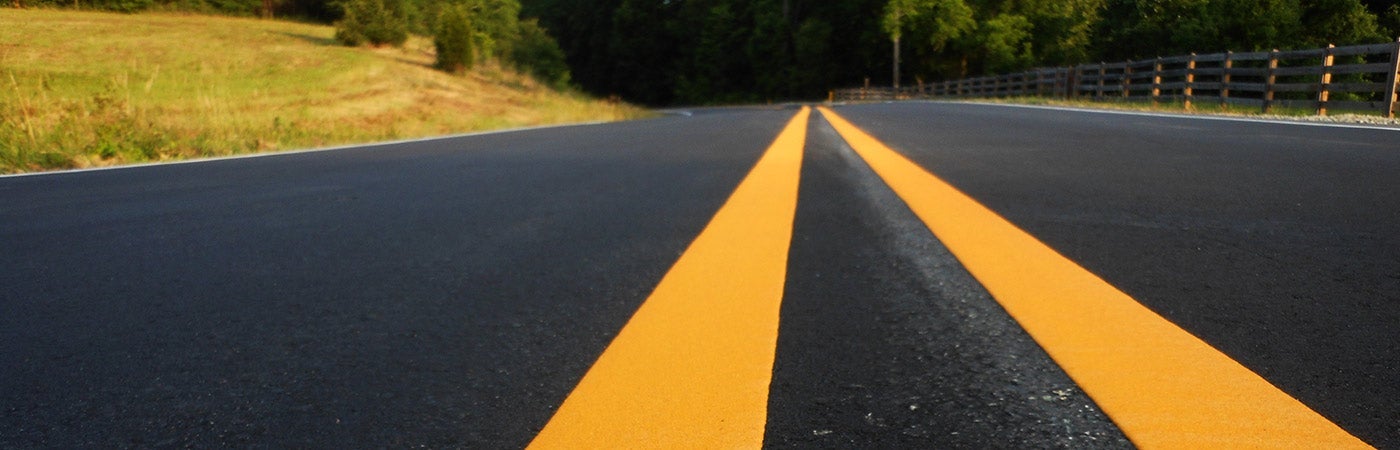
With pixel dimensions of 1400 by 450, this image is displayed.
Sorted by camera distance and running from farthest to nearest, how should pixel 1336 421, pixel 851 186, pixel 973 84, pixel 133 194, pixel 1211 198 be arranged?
1. pixel 973 84
2. pixel 133 194
3. pixel 851 186
4. pixel 1211 198
5. pixel 1336 421

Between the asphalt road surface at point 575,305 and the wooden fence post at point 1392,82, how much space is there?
301 inches

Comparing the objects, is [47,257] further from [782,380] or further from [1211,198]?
[1211,198]

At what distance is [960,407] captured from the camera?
1170 mm

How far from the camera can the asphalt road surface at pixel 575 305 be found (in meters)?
1.17

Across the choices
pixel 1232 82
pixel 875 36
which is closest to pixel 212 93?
pixel 1232 82

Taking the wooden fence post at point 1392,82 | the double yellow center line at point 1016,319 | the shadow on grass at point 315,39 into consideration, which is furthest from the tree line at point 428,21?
the double yellow center line at point 1016,319

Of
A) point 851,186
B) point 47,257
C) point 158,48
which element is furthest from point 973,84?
point 47,257

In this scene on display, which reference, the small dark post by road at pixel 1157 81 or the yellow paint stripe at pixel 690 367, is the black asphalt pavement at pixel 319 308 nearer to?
the yellow paint stripe at pixel 690 367

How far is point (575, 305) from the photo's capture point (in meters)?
1.82

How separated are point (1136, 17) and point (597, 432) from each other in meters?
41.2

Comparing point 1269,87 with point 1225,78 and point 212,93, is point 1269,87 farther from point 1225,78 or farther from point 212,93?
point 212,93

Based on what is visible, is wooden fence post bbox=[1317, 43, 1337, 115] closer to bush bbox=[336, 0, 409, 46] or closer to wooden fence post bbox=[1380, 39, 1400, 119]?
wooden fence post bbox=[1380, 39, 1400, 119]

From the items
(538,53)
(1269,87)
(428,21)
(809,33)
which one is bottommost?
(1269,87)

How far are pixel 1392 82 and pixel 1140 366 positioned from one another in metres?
11.5
